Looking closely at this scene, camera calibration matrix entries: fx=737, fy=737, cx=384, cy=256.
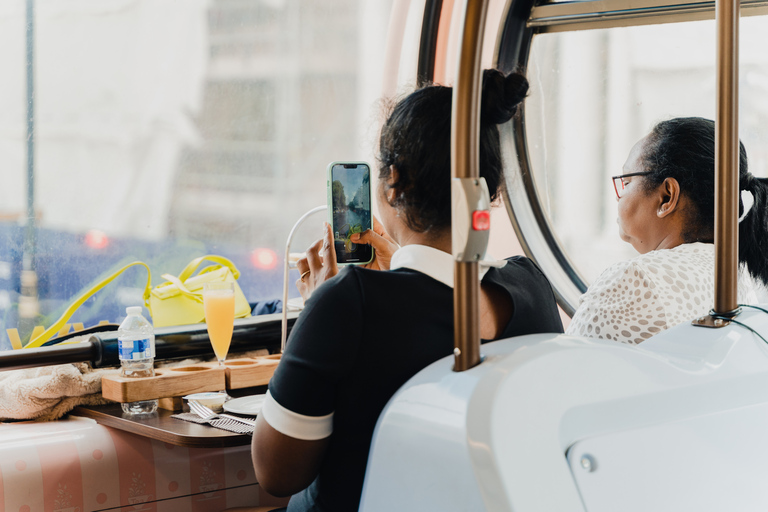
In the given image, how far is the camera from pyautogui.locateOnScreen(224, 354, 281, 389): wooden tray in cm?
164

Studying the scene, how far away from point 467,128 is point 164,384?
1.02 metres

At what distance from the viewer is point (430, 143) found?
1.03 meters

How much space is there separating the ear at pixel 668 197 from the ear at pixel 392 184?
681 mm

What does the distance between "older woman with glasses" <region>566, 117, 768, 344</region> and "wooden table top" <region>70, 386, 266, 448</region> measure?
67cm

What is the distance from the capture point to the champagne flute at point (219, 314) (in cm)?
161

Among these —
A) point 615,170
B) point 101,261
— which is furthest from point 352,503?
point 615,170

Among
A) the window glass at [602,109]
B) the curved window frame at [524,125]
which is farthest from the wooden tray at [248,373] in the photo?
the window glass at [602,109]

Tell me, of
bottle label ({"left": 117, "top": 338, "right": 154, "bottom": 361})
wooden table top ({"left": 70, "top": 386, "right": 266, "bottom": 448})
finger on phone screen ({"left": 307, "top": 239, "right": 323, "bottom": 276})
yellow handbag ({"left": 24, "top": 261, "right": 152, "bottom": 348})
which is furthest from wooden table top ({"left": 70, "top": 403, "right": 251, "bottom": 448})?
yellow handbag ({"left": 24, "top": 261, "right": 152, "bottom": 348})

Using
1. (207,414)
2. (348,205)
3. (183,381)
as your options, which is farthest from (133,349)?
(348,205)

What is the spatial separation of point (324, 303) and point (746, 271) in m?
1.07

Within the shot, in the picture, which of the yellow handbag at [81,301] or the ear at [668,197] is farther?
the yellow handbag at [81,301]

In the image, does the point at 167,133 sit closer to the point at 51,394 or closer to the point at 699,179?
the point at 51,394

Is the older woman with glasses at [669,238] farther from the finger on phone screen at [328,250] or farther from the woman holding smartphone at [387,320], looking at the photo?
the finger on phone screen at [328,250]

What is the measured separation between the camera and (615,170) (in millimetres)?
2670
